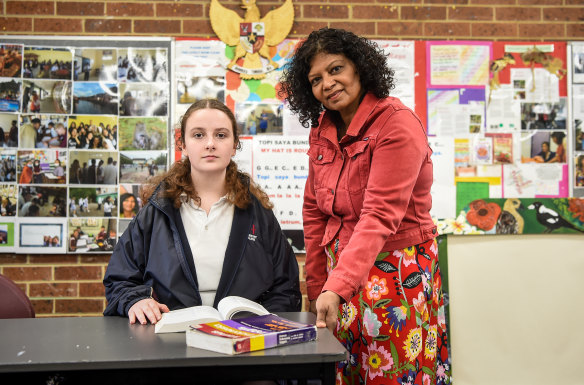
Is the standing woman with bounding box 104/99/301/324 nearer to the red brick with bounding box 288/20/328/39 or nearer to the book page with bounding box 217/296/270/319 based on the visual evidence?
the book page with bounding box 217/296/270/319

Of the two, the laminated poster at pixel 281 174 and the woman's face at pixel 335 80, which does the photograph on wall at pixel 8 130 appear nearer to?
the laminated poster at pixel 281 174

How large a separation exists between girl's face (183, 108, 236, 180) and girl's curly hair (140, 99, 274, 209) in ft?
0.13

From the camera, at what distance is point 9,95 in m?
2.64

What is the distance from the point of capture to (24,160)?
263 centimetres

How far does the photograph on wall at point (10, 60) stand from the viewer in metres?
2.64

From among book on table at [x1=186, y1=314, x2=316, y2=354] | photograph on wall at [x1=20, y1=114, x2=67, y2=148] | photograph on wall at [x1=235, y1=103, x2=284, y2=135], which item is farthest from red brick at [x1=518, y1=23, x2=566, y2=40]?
photograph on wall at [x1=20, y1=114, x2=67, y2=148]

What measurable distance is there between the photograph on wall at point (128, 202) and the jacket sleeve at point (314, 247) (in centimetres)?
124

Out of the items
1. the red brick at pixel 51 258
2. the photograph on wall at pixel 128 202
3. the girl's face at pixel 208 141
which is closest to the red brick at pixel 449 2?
the girl's face at pixel 208 141

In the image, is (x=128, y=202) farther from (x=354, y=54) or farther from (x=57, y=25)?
(x=354, y=54)

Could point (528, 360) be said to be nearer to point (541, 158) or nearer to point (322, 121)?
point (541, 158)

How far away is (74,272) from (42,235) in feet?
0.79

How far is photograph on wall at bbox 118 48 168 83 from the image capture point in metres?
2.66

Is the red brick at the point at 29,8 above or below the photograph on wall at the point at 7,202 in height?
above

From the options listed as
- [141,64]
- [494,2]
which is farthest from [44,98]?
[494,2]
